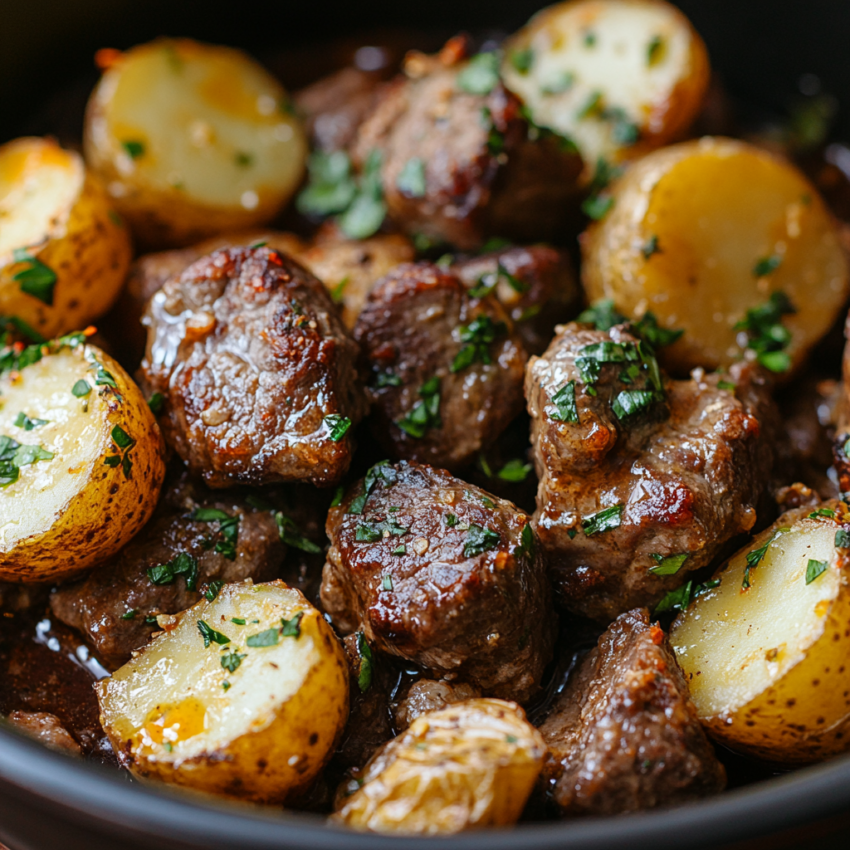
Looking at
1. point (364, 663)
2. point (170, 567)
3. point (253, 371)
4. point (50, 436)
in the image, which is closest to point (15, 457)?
point (50, 436)

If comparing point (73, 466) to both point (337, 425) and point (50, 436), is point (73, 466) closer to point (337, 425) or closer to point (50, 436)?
point (50, 436)

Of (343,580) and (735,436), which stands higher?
(735,436)

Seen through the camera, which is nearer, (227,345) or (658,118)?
(227,345)

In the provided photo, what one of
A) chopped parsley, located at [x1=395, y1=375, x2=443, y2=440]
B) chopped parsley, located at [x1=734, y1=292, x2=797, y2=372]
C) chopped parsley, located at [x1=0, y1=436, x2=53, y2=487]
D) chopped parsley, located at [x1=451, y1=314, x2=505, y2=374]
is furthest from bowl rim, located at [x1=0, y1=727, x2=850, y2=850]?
chopped parsley, located at [x1=734, y1=292, x2=797, y2=372]

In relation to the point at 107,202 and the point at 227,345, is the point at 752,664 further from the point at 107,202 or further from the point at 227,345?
the point at 107,202

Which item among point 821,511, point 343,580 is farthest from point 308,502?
point 821,511

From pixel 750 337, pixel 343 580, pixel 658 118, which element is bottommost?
pixel 343 580

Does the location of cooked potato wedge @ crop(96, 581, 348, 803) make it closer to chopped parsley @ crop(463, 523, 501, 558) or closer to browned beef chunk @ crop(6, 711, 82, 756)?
browned beef chunk @ crop(6, 711, 82, 756)
